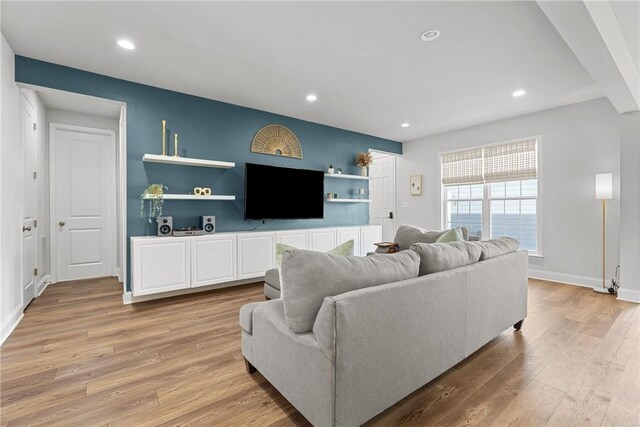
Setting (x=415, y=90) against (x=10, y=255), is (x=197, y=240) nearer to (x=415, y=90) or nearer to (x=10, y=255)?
(x=10, y=255)

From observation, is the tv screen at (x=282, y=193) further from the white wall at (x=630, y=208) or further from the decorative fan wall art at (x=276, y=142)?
the white wall at (x=630, y=208)

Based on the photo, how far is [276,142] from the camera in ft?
15.6

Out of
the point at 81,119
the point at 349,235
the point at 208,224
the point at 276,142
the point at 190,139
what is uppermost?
the point at 81,119

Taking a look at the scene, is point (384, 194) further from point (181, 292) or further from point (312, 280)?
point (312, 280)

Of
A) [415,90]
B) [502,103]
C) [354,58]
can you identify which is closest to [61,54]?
[354,58]

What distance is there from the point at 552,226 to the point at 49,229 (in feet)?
24.7

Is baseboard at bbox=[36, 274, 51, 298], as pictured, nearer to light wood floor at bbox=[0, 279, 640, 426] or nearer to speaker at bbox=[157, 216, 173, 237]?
light wood floor at bbox=[0, 279, 640, 426]

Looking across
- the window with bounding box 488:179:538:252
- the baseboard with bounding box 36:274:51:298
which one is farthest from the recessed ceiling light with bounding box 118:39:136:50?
the window with bounding box 488:179:538:252

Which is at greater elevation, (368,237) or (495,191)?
(495,191)

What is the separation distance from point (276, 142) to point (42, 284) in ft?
12.6

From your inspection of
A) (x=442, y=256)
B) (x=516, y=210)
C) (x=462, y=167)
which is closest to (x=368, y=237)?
(x=462, y=167)

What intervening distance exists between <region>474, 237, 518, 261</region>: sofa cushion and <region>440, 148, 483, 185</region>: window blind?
3.07m

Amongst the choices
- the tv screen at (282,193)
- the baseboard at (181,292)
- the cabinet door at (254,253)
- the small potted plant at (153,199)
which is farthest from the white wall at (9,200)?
the tv screen at (282,193)

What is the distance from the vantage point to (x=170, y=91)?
12.5ft
